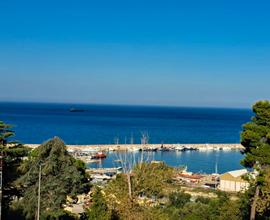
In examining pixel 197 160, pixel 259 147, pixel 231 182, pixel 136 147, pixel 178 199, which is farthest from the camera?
pixel 136 147

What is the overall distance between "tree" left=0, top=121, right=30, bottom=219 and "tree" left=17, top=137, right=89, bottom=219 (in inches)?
10.6

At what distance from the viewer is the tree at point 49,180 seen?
13391mm

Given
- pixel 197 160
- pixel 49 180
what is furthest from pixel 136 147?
pixel 49 180

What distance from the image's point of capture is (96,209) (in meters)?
12.3

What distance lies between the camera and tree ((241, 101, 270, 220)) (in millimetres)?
12016

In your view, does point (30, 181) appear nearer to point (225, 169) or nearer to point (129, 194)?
point (129, 194)

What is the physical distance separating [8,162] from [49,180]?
1.47 metres

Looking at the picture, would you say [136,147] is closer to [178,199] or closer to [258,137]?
[178,199]

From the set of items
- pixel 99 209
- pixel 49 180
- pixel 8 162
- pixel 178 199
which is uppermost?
pixel 8 162

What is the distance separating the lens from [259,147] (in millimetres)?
12180

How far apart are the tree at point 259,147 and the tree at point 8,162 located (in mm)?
6704

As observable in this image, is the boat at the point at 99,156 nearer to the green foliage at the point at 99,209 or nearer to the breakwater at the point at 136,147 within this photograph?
the breakwater at the point at 136,147

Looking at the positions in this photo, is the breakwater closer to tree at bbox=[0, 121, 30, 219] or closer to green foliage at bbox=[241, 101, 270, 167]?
tree at bbox=[0, 121, 30, 219]

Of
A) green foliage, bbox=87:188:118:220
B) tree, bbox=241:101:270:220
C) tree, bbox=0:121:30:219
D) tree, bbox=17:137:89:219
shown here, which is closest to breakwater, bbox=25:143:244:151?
tree, bbox=17:137:89:219
